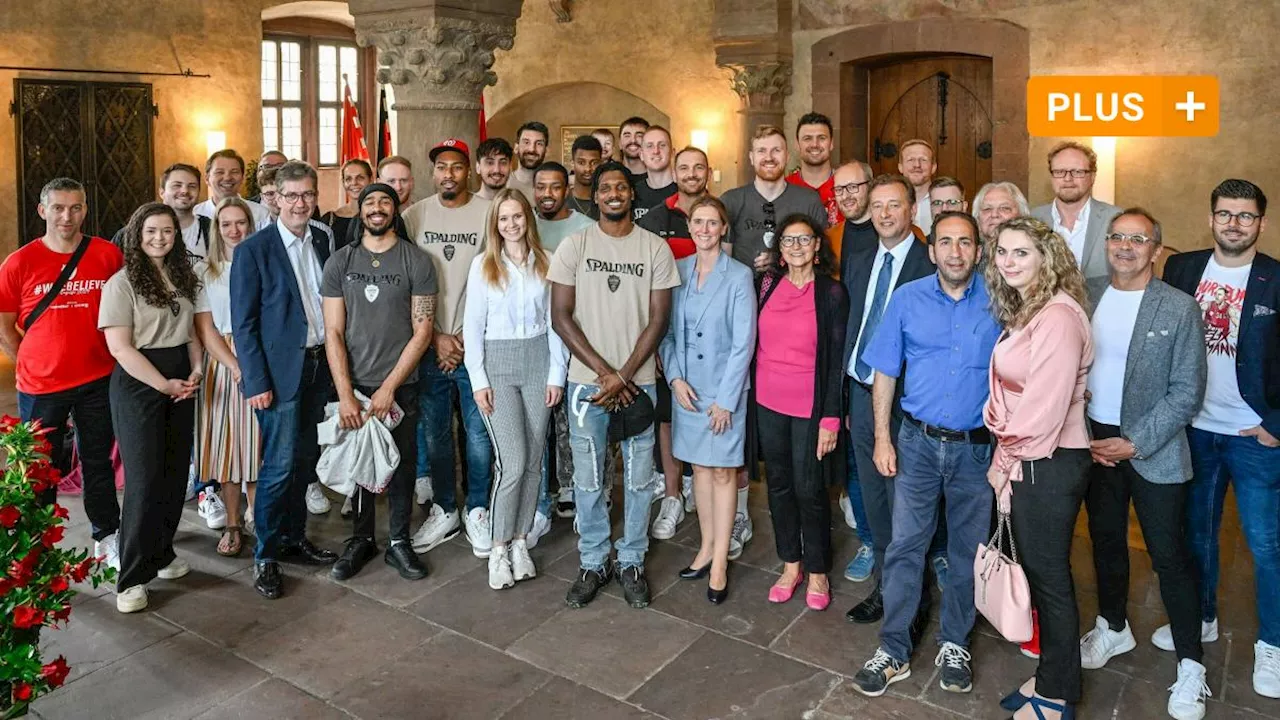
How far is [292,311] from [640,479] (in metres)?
1.57

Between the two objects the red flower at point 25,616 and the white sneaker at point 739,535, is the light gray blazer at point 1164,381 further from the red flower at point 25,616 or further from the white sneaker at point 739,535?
the red flower at point 25,616

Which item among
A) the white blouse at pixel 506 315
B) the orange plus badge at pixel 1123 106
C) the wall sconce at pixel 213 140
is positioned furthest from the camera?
the wall sconce at pixel 213 140

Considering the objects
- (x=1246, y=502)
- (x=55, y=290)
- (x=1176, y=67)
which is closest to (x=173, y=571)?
(x=55, y=290)

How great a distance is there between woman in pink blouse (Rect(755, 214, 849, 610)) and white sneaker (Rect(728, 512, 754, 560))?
480mm

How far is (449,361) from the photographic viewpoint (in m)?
4.38

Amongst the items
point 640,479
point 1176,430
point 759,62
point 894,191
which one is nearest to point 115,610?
point 640,479

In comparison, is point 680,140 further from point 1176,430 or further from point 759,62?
point 1176,430

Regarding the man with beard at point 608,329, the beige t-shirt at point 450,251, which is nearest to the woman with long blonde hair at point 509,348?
the man with beard at point 608,329

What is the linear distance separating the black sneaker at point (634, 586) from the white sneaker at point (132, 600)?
5.99 feet

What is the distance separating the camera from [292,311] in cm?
412

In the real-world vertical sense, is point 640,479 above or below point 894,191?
below

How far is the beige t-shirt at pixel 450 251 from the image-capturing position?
4387 mm

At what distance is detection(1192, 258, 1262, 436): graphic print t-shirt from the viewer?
3207 millimetres

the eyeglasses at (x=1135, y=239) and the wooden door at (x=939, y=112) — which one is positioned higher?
the wooden door at (x=939, y=112)
